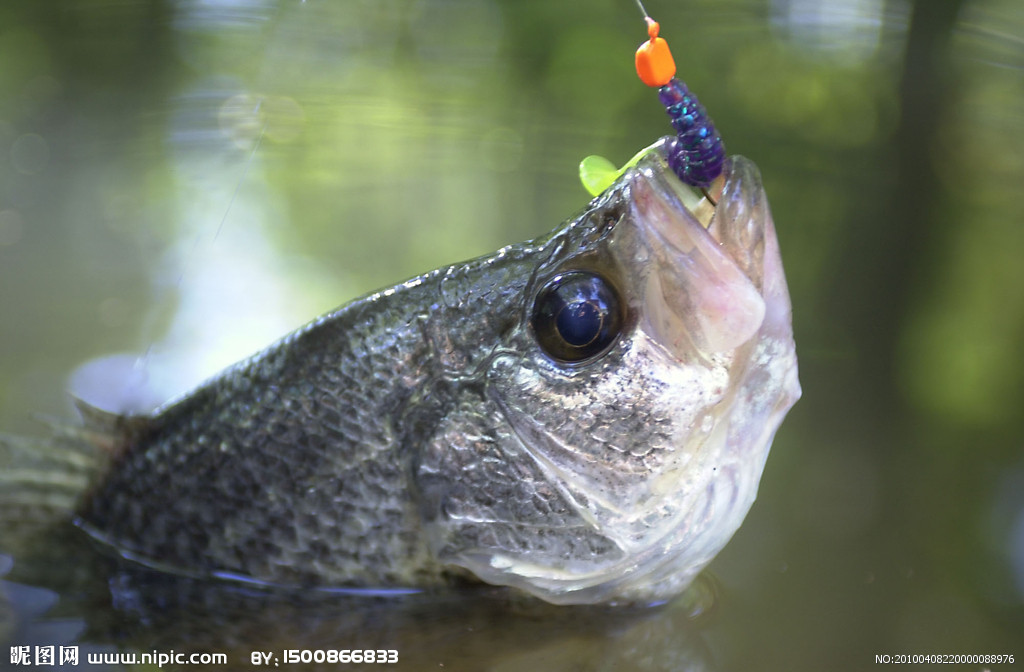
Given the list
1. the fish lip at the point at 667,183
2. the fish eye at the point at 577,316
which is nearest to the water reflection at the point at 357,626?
the fish eye at the point at 577,316

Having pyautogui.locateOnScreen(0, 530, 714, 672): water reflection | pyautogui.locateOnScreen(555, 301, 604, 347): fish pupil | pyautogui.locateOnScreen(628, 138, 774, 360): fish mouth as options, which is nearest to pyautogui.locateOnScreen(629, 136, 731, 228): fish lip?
pyautogui.locateOnScreen(628, 138, 774, 360): fish mouth

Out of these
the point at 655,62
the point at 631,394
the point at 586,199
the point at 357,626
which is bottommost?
the point at 357,626

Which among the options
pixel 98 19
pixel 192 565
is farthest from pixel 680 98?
pixel 98 19

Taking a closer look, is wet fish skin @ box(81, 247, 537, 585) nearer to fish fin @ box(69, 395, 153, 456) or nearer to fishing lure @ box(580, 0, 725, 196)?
fish fin @ box(69, 395, 153, 456)

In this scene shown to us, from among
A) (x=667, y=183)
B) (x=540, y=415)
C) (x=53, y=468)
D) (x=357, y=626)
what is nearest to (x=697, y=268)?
(x=667, y=183)

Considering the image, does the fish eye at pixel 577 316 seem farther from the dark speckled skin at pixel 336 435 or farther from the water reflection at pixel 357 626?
the water reflection at pixel 357 626

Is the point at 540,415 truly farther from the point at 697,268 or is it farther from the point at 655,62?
the point at 655,62

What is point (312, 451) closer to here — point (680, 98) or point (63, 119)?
point (680, 98)
